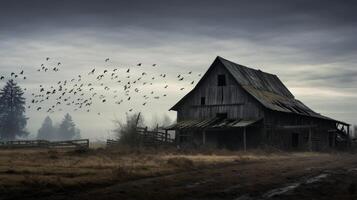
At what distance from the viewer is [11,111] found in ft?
278

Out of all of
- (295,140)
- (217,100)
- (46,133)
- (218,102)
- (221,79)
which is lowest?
(46,133)

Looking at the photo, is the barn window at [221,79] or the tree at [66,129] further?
the tree at [66,129]

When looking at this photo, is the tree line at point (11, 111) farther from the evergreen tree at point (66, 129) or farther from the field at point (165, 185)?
the field at point (165, 185)

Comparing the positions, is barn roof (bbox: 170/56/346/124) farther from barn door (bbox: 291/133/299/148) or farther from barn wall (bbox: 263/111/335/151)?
barn door (bbox: 291/133/299/148)

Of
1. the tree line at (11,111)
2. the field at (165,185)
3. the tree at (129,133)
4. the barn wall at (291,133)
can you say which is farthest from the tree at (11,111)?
the field at (165,185)

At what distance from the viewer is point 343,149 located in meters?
53.6

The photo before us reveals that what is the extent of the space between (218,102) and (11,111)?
51616 millimetres

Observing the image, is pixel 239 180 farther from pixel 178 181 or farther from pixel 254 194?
pixel 254 194

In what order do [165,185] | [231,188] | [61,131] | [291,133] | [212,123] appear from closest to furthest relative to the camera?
[231,188] < [165,185] < [212,123] < [291,133] < [61,131]

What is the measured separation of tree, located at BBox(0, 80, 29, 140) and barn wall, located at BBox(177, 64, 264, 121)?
45932mm

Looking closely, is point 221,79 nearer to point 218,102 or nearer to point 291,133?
point 218,102

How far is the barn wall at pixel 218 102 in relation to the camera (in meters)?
44.8

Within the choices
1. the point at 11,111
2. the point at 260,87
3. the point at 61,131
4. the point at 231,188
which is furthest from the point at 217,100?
the point at 61,131

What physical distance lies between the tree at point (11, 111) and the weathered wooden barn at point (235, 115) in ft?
150
